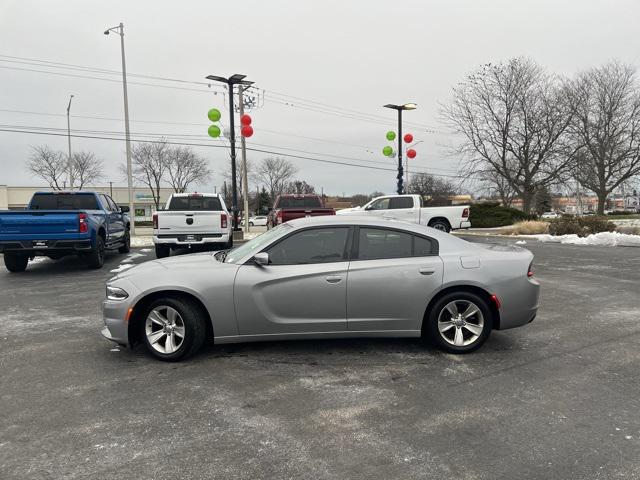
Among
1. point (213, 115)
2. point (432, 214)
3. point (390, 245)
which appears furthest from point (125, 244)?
point (390, 245)

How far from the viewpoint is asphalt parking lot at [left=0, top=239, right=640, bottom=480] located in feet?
9.41

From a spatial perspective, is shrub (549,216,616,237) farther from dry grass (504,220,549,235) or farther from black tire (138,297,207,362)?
black tire (138,297,207,362)

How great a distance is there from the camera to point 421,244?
16.2ft

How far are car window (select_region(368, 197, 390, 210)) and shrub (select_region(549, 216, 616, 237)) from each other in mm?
7741

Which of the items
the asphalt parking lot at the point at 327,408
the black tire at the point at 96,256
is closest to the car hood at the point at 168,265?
the asphalt parking lot at the point at 327,408

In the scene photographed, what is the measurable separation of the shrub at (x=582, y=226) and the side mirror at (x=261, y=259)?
60.3ft

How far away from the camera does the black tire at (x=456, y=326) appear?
4.79 meters

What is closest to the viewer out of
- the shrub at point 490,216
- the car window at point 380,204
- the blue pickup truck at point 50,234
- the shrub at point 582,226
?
the blue pickup truck at point 50,234

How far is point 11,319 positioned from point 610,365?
7406mm

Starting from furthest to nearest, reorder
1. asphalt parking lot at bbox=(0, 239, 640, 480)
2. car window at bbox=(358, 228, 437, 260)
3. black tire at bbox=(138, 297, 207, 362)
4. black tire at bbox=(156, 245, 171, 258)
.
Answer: black tire at bbox=(156, 245, 171, 258)
car window at bbox=(358, 228, 437, 260)
black tire at bbox=(138, 297, 207, 362)
asphalt parking lot at bbox=(0, 239, 640, 480)

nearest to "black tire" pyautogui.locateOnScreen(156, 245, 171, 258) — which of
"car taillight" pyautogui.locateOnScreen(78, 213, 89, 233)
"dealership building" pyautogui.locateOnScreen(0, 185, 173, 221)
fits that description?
"car taillight" pyautogui.locateOnScreen(78, 213, 89, 233)

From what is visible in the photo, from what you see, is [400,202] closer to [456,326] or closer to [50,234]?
[50,234]

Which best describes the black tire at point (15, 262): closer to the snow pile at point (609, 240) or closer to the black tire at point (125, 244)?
the black tire at point (125, 244)

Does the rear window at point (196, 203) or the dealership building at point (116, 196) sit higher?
the dealership building at point (116, 196)
